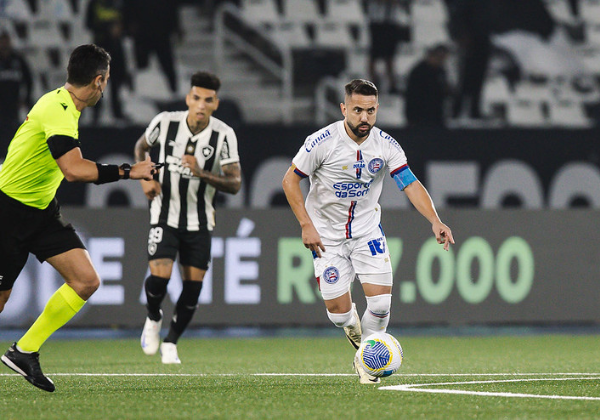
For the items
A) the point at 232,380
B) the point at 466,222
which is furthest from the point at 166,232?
the point at 466,222

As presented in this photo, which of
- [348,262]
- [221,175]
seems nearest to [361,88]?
[348,262]

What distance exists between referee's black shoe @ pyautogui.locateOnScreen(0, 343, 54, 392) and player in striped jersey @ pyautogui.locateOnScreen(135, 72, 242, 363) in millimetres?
2303

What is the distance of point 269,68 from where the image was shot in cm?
1498

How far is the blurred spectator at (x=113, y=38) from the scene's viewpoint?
13.9 m

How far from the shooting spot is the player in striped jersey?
8.00 m

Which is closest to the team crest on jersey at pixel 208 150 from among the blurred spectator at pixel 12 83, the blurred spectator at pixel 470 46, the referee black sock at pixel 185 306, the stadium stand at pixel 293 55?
the referee black sock at pixel 185 306

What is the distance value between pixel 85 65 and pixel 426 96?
9.33 metres

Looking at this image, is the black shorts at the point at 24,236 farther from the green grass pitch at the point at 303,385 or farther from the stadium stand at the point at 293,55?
the stadium stand at the point at 293,55

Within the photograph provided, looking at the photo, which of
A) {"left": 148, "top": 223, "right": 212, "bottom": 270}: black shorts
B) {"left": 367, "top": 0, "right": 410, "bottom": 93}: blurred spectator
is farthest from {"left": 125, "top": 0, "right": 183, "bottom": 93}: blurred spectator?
Result: {"left": 148, "top": 223, "right": 212, "bottom": 270}: black shorts

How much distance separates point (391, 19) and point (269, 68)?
205cm

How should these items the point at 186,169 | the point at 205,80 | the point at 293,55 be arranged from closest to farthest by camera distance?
the point at 205,80 < the point at 186,169 < the point at 293,55

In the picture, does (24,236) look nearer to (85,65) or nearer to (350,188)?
(85,65)

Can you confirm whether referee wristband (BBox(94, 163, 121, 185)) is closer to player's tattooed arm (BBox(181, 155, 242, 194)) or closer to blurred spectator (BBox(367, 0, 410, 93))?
player's tattooed arm (BBox(181, 155, 242, 194))

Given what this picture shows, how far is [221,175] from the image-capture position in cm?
793
